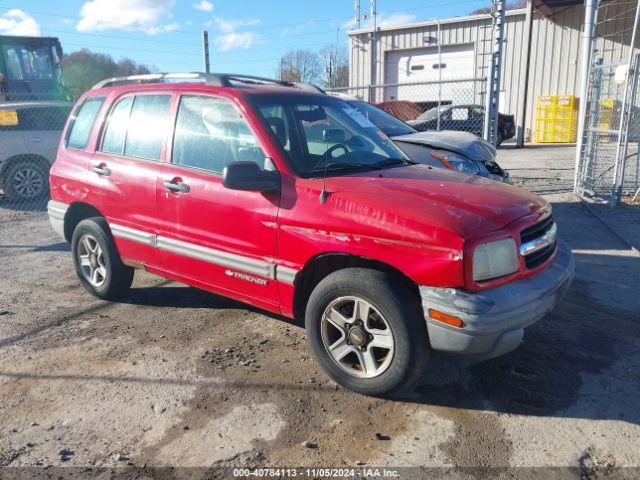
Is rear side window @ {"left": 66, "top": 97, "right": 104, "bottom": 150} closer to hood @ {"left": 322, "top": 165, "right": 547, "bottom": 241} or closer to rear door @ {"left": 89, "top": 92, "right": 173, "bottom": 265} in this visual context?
rear door @ {"left": 89, "top": 92, "right": 173, "bottom": 265}

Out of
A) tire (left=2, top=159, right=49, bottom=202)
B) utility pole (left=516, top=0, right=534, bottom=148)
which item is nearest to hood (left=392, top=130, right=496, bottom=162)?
tire (left=2, top=159, right=49, bottom=202)

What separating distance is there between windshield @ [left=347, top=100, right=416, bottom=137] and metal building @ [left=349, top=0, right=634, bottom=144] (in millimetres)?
12152

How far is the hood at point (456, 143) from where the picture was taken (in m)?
7.11

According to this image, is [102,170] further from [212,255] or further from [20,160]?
[20,160]

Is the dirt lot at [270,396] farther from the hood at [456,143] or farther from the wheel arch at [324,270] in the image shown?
the hood at [456,143]

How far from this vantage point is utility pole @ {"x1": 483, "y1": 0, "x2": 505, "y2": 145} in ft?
30.0

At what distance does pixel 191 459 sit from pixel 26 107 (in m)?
9.27

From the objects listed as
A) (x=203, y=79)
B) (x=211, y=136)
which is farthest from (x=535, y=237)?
(x=203, y=79)

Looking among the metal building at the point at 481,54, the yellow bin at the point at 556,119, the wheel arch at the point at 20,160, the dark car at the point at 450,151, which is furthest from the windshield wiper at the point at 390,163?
the yellow bin at the point at 556,119

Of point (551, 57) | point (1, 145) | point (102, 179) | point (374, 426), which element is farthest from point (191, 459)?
point (551, 57)

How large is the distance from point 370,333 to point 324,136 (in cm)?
161

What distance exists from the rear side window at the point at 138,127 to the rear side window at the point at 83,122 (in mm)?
314

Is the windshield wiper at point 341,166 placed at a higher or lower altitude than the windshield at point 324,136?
lower

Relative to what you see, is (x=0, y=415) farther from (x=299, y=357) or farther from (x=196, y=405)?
(x=299, y=357)
